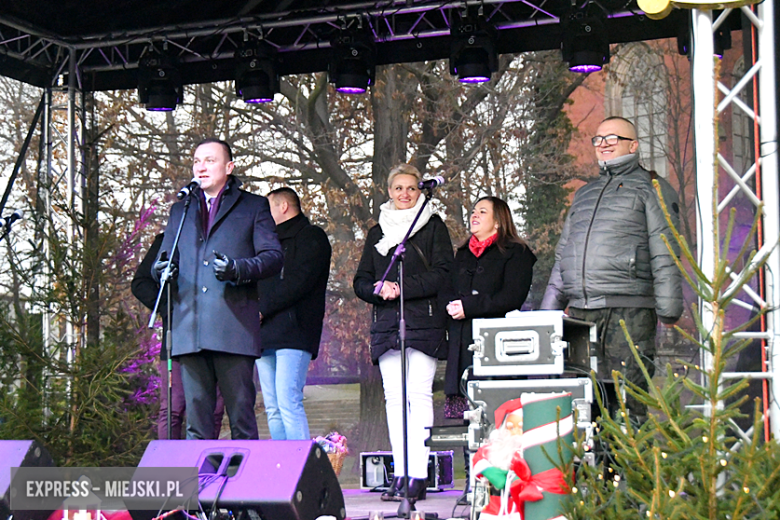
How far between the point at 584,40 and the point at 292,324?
106 inches

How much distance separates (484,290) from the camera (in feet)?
15.6

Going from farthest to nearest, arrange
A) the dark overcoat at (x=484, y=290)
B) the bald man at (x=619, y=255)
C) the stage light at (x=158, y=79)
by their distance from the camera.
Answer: the stage light at (x=158, y=79), the dark overcoat at (x=484, y=290), the bald man at (x=619, y=255)

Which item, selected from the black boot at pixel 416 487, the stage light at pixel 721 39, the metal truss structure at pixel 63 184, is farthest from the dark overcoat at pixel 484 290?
the metal truss structure at pixel 63 184

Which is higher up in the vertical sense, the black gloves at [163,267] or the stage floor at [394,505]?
the black gloves at [163,267]

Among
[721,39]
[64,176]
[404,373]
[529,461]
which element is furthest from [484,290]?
[64,176]

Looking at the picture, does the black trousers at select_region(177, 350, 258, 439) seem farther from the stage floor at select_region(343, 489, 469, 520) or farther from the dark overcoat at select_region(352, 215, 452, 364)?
the dark overcoat at select_region(352, 215, 452, 364)

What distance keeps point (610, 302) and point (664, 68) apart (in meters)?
6.38

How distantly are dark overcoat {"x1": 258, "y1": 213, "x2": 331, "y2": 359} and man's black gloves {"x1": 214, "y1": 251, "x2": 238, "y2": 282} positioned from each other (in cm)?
126

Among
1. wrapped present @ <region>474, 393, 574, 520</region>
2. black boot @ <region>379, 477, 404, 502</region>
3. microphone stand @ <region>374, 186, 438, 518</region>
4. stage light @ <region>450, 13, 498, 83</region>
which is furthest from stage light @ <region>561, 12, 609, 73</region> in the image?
wrapped present @ <region>474, 393, 574, 520</region>

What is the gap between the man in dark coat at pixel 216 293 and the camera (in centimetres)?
381

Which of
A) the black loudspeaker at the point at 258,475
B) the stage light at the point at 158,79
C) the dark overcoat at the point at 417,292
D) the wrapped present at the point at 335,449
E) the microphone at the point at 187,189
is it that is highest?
the stage light at the point at 158,79

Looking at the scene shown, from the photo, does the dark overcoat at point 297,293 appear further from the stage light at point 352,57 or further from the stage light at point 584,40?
the stage light at point 584,40

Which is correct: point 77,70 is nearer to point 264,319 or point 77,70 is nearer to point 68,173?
point 68,173

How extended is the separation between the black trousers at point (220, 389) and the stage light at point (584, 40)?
3.18 m
